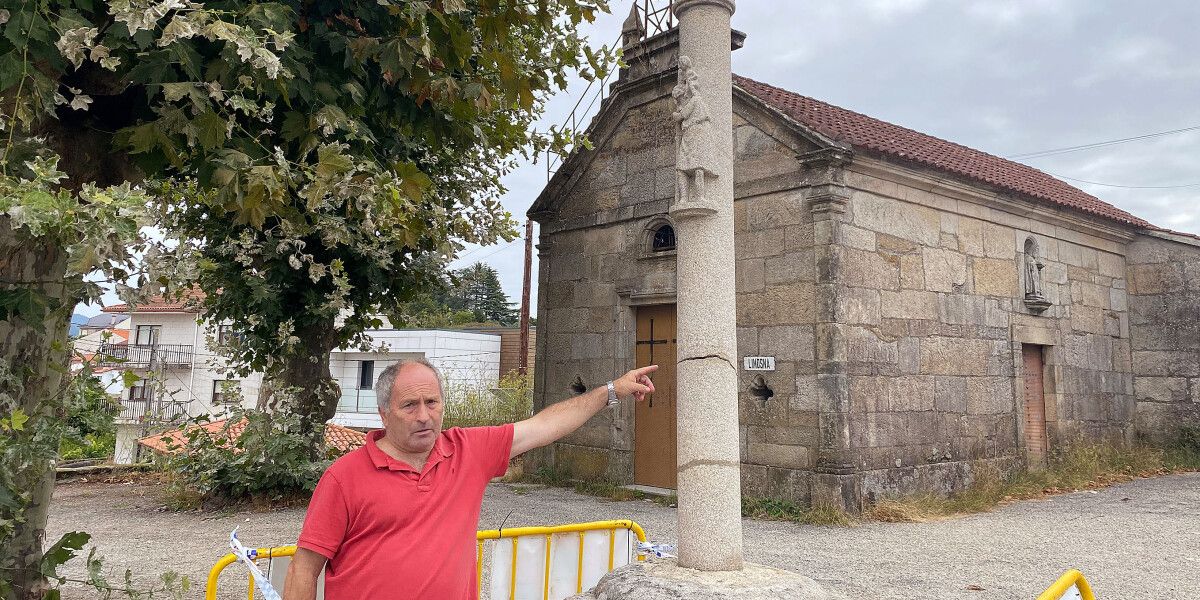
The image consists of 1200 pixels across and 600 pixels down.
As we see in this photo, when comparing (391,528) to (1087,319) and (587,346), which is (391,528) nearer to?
(587,346)

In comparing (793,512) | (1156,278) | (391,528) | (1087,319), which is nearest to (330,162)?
(391,528)

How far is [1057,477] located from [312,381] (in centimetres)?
955

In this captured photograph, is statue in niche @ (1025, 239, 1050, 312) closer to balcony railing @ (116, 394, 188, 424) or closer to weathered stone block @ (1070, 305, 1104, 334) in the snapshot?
weathered stone block @ (1070, 305, 1104, 334)

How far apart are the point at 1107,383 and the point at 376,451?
13046mm

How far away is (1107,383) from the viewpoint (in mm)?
12047

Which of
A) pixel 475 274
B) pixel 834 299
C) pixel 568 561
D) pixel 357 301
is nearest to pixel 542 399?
pixel 475 274

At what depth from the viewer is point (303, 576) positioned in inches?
86.8

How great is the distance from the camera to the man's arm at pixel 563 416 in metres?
2.77

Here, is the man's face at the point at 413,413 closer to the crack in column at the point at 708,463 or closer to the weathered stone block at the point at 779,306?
the crack in column at the point at 708,463

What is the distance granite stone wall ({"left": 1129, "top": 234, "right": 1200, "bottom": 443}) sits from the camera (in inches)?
478

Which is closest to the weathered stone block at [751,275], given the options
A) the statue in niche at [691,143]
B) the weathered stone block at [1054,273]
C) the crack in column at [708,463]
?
the weathered stone block at [1054,273]

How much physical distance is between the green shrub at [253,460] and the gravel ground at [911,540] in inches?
13.8

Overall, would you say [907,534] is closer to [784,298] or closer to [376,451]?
[784,298]

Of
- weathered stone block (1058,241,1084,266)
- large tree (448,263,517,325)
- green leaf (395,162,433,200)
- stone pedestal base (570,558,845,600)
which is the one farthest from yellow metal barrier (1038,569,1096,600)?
large tree (448,263,517,325)
